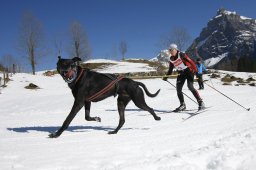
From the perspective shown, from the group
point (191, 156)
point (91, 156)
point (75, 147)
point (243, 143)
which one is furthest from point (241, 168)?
point (75, 147)

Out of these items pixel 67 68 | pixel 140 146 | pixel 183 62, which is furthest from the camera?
pixel 183 62

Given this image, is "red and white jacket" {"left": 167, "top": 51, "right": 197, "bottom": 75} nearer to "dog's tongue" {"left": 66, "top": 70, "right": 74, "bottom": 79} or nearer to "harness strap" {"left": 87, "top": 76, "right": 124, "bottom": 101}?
"harness strap" {"left": 87, "top": 76, "right": 124, "bottom": 101}

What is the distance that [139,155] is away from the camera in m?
4.55

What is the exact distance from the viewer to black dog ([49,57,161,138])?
638 cm

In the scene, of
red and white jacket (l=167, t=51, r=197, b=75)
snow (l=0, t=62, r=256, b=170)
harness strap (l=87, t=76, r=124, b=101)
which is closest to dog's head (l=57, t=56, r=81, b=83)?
harness strap (l=87, t=76, r=124, b=101)

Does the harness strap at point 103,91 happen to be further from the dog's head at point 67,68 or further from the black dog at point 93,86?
the dog's head at point 67,68

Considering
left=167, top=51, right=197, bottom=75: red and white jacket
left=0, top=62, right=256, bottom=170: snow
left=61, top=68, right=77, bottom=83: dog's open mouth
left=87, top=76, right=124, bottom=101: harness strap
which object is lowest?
left=0, top=62, right=256, bottom=170: snow

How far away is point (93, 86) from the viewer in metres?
6.71

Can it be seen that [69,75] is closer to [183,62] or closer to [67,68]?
[67,68]

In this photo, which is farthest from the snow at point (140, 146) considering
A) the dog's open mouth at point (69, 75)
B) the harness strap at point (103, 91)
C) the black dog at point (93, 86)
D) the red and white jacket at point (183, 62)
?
the red and white jacket at point (183, 62)

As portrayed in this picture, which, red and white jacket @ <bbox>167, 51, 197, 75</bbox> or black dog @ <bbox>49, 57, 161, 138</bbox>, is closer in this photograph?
black dog @ <bbox>49, 57, 161, 138</bbox>

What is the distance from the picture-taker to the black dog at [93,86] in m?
6.38

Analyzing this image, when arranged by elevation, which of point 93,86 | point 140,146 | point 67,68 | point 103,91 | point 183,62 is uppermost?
point 183,62

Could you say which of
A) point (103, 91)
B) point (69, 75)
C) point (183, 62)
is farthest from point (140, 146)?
point (183, 62)
